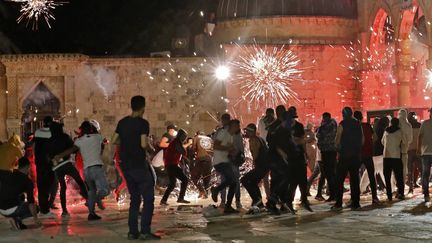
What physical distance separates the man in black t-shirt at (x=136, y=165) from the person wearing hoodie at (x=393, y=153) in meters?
5.34

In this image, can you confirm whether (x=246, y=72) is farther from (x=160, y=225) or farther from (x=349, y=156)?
(x=160, y=225)

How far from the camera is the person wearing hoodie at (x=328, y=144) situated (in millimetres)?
12789

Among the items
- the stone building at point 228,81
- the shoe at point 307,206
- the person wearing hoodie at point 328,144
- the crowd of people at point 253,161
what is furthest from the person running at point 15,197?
the stone building at point 228,81

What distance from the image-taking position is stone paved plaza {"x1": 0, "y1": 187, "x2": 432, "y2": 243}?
854cm

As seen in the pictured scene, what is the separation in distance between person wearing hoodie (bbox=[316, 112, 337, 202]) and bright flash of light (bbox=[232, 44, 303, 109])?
37.1 feet

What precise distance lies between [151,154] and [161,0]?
20467 mm

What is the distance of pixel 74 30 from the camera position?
3462cm

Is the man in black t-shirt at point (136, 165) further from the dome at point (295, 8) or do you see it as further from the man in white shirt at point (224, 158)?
the dome at point (295, 8)

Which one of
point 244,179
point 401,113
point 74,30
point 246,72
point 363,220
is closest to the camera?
point 363,220

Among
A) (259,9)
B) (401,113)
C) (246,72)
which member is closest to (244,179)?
(401,113)

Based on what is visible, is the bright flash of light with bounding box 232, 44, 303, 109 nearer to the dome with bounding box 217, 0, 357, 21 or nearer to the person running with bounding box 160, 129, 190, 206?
the dome with bounding box 217, 0, 357, 21

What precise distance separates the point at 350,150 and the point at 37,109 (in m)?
17.3

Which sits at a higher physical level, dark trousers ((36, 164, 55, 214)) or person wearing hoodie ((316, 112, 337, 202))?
person wearing hoodie ((316, 112, 337, 202))

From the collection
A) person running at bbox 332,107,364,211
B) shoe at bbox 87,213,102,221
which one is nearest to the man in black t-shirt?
shoe at bbox 87,213,102,221
